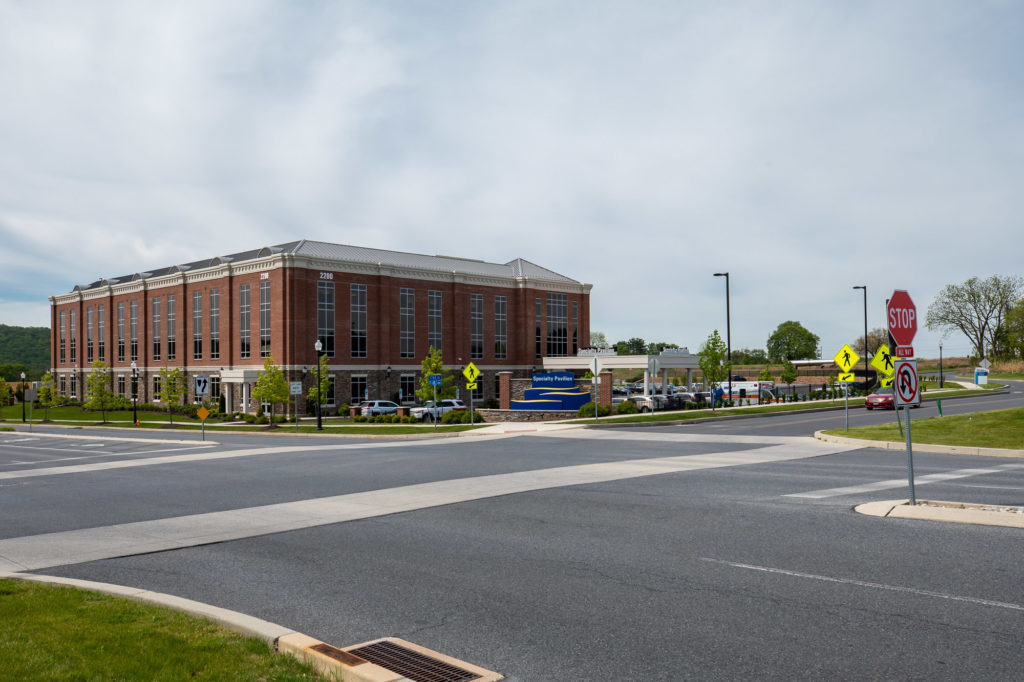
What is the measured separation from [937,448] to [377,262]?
4784 centimetres

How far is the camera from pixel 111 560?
8984 millimetres

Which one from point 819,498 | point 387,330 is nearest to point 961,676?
point 819,498

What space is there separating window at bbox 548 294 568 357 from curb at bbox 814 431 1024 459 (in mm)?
50575

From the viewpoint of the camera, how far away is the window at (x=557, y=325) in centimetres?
7350

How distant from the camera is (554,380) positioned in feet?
144

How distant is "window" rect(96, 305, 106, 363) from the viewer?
78812 mm

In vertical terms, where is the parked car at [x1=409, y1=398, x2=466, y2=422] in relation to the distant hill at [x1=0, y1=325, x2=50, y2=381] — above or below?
below

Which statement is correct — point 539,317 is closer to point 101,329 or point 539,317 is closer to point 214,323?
point 214,323

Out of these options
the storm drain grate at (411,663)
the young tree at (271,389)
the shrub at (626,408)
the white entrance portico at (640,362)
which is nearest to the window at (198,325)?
the young tree at (271,389)

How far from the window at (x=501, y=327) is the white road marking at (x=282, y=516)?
172 ft

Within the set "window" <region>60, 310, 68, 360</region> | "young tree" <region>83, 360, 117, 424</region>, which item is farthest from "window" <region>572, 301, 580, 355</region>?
"window" <region>60, 310, 68, 360</region>

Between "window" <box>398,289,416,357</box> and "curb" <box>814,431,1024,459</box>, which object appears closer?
"curb" <box>814,431,1024,459</box>

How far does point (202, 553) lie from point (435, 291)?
56896 millimetres

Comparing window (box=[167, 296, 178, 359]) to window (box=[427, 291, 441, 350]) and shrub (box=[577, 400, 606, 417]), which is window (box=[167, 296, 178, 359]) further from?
shrub (box=[577, 400, 606, 417])
